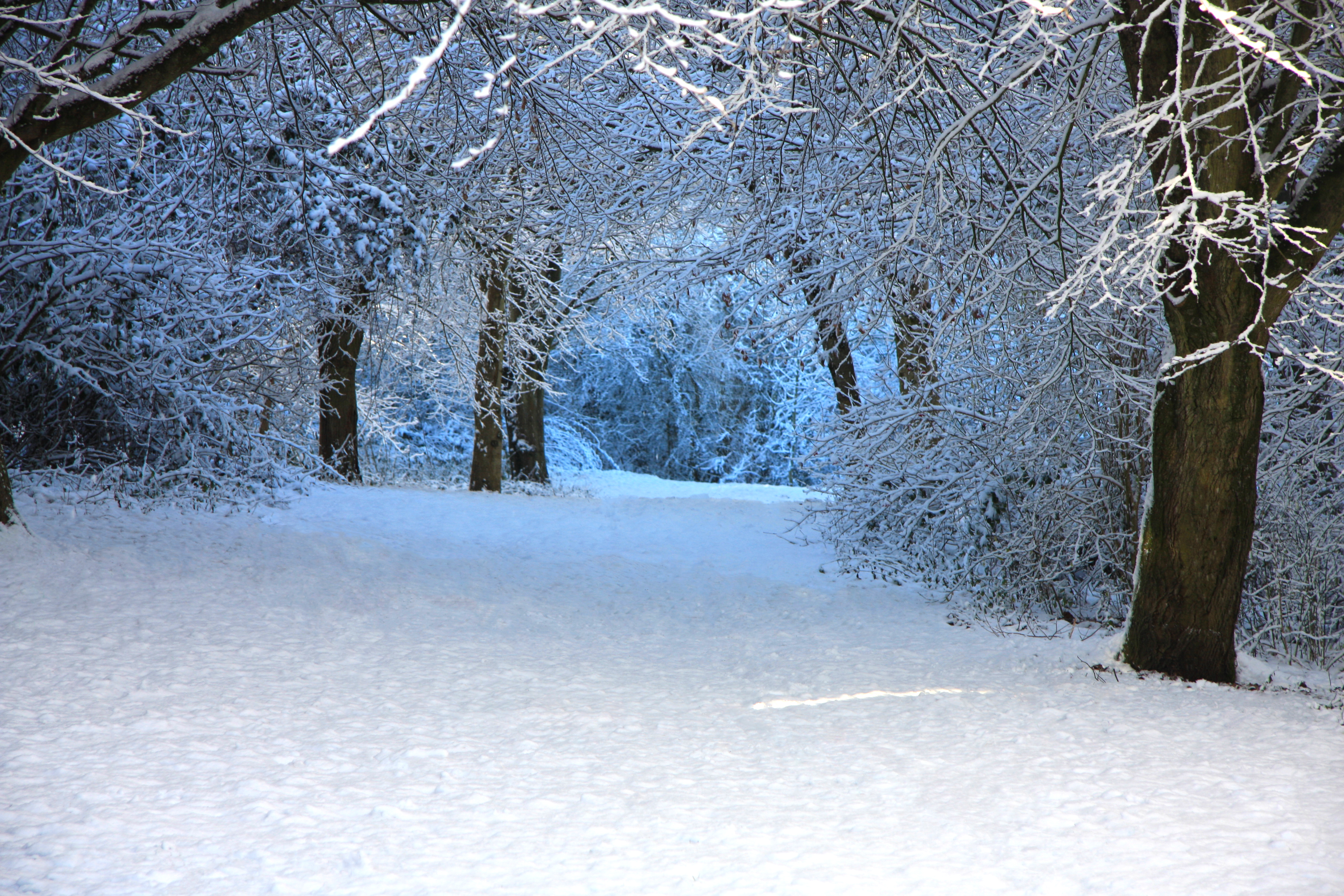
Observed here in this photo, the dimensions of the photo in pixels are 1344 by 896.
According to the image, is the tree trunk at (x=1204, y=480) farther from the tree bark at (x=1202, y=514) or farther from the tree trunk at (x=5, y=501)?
the tree trunk at (x=5, y=501)

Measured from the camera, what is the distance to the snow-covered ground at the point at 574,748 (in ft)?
9.50

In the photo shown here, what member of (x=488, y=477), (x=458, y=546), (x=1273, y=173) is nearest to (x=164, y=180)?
(x=458, y=546)

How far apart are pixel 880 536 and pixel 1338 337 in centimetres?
417

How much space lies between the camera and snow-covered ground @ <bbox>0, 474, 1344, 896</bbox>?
290 cm

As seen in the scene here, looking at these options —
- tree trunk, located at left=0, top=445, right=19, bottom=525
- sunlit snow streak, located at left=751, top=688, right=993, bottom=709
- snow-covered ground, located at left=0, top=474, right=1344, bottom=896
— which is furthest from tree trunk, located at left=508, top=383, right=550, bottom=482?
sunlit snow streak, located at left=751, top=688, right=993, bottom=709

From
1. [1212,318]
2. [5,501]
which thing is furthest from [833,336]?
[5,501]

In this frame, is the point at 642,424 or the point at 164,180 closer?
the point at 164,180

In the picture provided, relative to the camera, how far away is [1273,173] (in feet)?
16.1

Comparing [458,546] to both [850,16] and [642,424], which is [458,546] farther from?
[642,424]

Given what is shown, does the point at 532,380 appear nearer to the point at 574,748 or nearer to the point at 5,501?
the point at 5,501

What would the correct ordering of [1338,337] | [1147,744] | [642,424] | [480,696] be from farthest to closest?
[642,424] < [1338,337] < [480,696] < [1147,744]

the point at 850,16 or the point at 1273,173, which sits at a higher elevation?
the point at 850,16

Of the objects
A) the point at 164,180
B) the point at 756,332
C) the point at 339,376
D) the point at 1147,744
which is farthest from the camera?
the point at 339,376

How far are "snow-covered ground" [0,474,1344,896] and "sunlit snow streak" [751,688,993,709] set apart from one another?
3 centimetres
